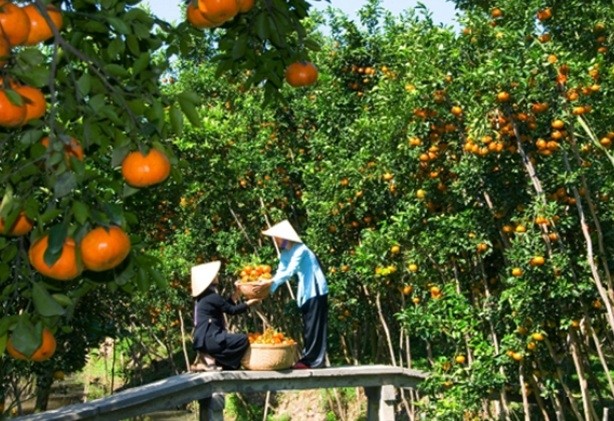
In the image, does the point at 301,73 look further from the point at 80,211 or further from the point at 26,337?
the point at 26,337

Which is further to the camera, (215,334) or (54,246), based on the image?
(215,334)

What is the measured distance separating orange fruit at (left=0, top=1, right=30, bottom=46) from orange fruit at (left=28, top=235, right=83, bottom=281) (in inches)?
18.0

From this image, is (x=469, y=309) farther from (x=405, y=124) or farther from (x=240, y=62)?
(x=240, y=62)

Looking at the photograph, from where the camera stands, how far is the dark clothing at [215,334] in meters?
8.35

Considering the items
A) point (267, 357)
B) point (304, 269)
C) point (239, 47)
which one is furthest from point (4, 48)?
point (304, 269)

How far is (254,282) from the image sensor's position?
8281 mm

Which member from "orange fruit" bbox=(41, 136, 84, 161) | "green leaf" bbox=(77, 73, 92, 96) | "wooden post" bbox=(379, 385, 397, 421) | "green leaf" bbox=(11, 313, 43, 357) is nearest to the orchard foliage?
"green leaf" bbox=(77, 73, 92, 96)

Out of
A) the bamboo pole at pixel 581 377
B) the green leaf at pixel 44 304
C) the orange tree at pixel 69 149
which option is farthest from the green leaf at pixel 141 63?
the bamboo pole at pixel 581 377

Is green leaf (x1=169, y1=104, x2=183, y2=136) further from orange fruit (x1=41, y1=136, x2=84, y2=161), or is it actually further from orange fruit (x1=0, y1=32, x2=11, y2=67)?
orange fruit (x1=0, y1=32, x2=11, y2=67)

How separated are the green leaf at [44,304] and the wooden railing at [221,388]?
5118 millimetres

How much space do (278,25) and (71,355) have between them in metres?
6.57

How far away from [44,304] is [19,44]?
613 mm

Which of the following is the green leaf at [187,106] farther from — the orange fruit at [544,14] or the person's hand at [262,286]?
the orange fruit at [544,14]

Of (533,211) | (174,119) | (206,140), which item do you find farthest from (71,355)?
(174,119)
